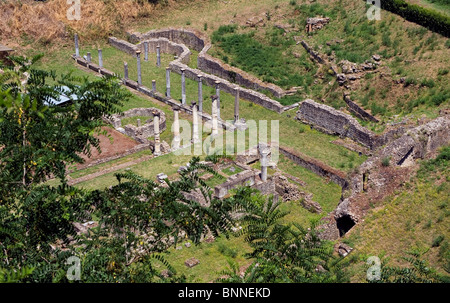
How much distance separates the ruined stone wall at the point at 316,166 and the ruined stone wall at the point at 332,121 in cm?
341

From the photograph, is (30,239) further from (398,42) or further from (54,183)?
Result: (398,42)

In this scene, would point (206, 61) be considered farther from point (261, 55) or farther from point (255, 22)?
point (255, 22)

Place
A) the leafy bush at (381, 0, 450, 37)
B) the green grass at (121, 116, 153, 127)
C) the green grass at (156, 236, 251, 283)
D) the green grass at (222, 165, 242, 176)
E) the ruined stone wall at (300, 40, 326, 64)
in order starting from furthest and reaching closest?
the ruined stone wall at (300, 40, 326, 64) < the leafy bush at (381, 0, 450, 37) < the green grass at (121, 116, 153, 127) < the green grass at (222, 165, 242, 176) < the green grass at (156, 236, 251, 283)

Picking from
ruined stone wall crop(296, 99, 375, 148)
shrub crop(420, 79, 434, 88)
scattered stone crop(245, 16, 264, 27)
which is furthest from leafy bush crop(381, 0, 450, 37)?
ruined stone wall crop(296, 99, 375, 148)

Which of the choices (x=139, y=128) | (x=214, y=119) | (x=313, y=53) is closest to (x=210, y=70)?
(x=313, y=53)

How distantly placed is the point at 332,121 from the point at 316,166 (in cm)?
472

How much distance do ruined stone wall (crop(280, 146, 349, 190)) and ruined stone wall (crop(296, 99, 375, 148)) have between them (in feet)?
11.2

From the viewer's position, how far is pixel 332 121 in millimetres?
36000

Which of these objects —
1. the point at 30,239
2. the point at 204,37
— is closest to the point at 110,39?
the point at 204,37

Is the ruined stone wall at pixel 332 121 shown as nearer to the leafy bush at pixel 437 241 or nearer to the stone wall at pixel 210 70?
the stone wall at pixel 210 70

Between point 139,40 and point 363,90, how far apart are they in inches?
691

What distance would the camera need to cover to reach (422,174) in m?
26.8

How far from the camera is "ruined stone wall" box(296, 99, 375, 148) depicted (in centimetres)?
3444

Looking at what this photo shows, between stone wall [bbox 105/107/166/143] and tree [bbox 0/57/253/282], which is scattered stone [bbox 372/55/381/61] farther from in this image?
tree [bbox 0/57/253/282]
